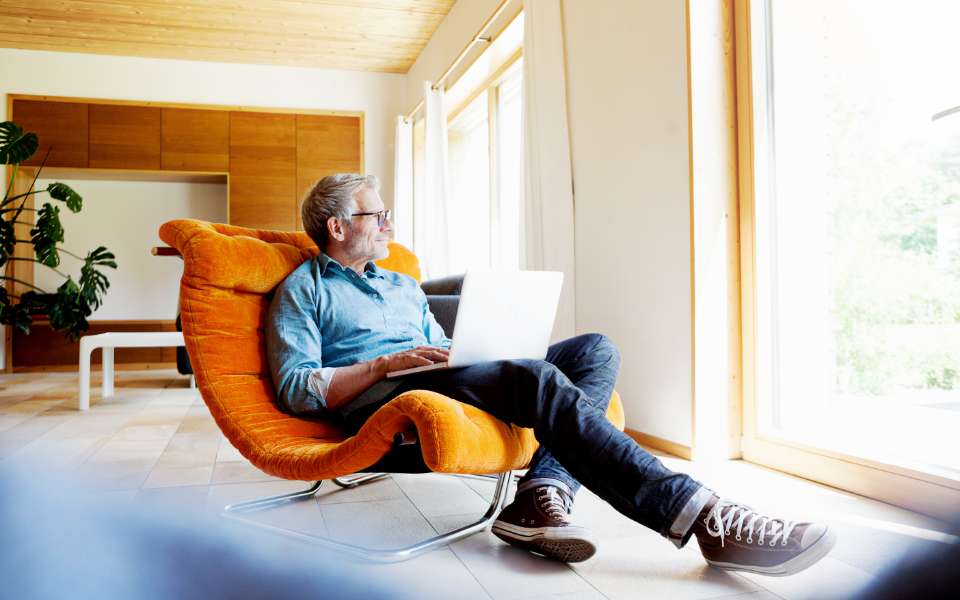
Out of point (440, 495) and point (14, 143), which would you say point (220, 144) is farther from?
point (440, 495)

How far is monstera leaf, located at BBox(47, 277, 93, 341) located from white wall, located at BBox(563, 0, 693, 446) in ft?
12.6

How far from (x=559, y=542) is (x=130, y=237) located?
20.4 feet

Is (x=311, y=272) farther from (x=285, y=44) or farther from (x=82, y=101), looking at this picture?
(x=82, y=101)

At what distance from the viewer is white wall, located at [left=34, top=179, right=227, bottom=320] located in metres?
6.61

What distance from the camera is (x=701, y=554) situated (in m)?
1.59

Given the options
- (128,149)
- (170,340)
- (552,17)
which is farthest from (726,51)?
(128,149)

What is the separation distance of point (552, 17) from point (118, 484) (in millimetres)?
2708

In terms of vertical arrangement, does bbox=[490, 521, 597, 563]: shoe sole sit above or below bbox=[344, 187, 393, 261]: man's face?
below

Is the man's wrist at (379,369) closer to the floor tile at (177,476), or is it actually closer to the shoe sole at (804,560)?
the shoe sole at (804,560)

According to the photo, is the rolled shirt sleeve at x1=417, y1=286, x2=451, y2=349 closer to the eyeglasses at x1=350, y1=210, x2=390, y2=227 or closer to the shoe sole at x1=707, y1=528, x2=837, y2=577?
the eyeglasses at x1=350, y1=210, x2=390, y2=227

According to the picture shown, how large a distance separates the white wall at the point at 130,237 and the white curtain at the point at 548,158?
161 inches

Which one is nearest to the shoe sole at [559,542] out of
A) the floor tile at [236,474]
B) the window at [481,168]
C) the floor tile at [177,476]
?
the floor tile at [236,474]

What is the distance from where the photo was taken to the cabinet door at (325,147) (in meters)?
6.74

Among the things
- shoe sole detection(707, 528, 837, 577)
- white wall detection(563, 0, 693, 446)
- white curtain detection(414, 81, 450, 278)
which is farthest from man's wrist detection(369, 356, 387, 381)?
white curtain detection(414, 81, 450, 278)
